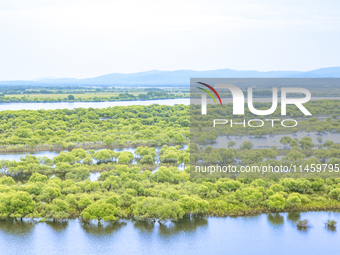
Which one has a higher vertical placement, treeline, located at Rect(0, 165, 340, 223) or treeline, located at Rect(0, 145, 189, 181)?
treeline, located at Rect(0, 145, 189, 181)

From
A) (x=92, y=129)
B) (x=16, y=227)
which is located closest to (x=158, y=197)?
(x=16, y=227)

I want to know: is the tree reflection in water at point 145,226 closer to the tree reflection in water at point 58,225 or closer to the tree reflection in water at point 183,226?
the tree reflection in water at point 183,226

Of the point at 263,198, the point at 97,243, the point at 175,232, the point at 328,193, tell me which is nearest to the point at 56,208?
the point at 97,243

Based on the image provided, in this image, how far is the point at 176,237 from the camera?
18.0 meters

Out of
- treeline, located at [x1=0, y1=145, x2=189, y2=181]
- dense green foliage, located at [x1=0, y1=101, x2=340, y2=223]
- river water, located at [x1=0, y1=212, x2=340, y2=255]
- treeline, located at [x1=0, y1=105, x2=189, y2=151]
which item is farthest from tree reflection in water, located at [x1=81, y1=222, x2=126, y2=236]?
treeline, located at [x1=0, y1=105, x2=189, y2=151]

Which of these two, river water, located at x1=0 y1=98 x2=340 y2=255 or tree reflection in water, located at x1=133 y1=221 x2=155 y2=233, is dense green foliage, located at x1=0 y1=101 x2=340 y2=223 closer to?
tree reflection in water, located at x1=133 y1=221 x2=155 y2=233

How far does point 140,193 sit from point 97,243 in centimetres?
450

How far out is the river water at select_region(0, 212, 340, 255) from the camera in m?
17.3

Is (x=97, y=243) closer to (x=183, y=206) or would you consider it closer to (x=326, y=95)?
(x=183, y=206)

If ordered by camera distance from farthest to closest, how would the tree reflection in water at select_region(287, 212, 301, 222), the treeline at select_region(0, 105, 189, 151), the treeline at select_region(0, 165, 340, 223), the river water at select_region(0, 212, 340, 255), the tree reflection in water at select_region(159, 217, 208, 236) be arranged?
the treeline at select_region(0, 105, 189, 151)
the tree reflection in water at select_region(287, 212, 301, 222)
the treeline at select_region(0, 165, 340, 223)
the tree reflection in water at select_region(159, 217, 208, 236)
the river water at select_region(0, 212, 340, 255)

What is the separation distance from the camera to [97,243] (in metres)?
17.5

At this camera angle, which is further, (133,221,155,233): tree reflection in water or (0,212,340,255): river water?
(133,221,155,233): tree reflection in water

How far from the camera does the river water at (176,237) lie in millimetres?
17266

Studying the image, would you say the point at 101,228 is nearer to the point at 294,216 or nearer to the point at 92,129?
the point at 294,216
